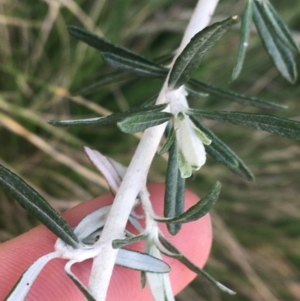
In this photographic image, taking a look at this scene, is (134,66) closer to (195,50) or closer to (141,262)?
(195,50)

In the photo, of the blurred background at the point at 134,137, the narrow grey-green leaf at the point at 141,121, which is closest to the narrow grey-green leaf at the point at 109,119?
the narrow grey-green leaf at the point at 141,121

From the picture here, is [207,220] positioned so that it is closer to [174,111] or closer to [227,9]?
[174,111]

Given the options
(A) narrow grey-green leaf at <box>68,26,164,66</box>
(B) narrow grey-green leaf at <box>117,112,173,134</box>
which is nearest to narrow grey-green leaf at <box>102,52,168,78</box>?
(A) narrow grey-green leaf at <box>68,26,164,66</box>

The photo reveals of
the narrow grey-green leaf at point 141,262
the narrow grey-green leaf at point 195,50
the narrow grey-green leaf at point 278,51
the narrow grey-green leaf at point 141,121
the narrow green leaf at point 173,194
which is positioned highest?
the narrow grey-green leaf at point 278,51

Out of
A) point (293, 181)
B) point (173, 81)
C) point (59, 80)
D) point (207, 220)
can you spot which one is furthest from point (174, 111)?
point (293, 181)

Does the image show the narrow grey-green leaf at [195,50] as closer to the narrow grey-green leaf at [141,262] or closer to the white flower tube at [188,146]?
the white flower tube at [188,146]

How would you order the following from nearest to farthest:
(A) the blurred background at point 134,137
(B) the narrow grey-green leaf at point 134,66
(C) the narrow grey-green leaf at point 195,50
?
(C) the narrow grey-green leaf at point 195,50, (B) the narrow grey-green leaf at point 134,66, (A) the blurred background at point 134,137

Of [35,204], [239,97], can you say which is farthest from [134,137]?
[35,204]
